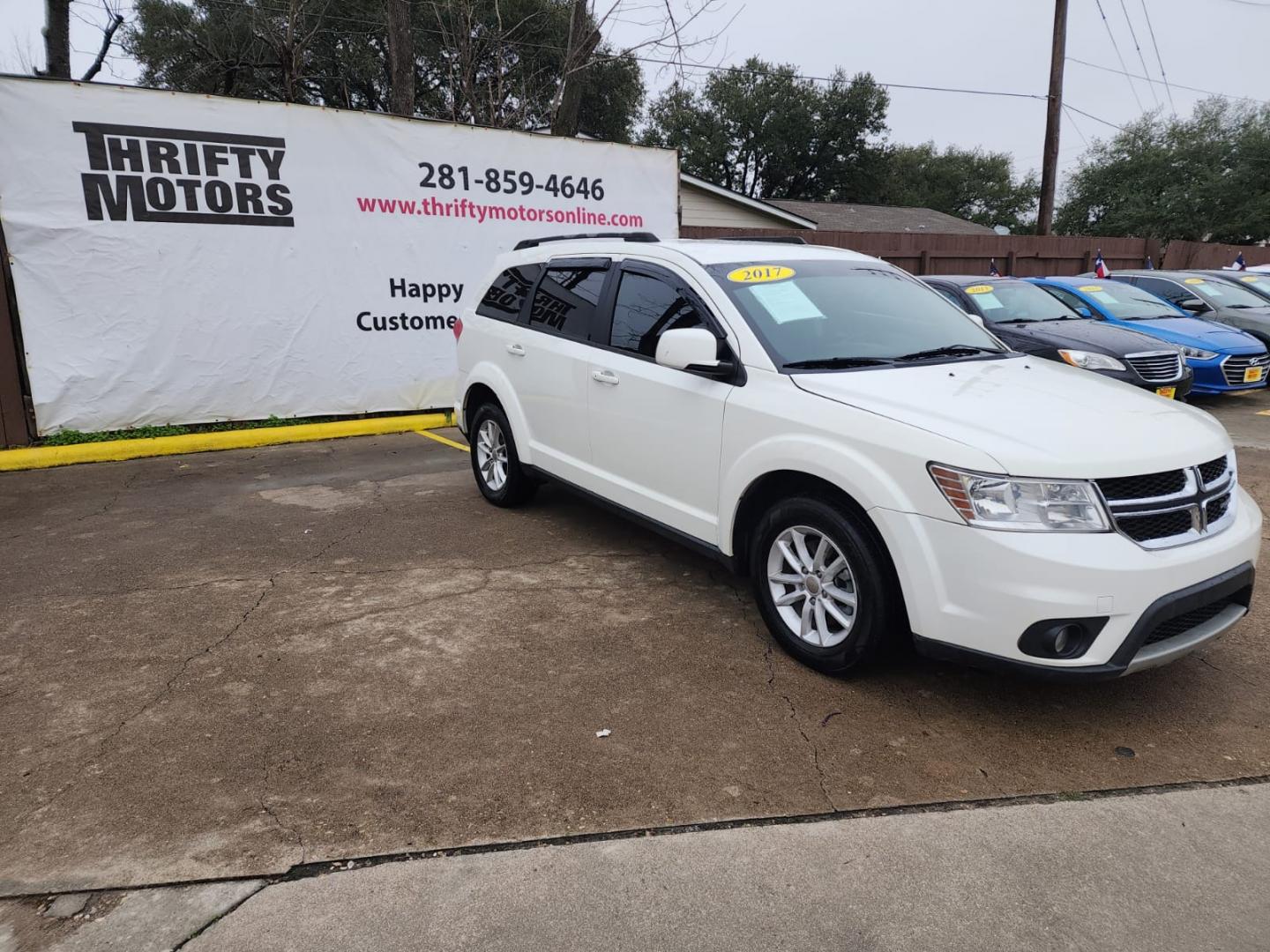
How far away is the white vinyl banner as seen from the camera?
25.5 ft

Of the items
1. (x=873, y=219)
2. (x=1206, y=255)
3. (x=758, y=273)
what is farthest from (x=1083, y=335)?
(x=873, y=219)

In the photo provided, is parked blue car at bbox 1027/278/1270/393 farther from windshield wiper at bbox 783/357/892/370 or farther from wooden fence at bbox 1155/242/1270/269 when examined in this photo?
wooden fence at bbox 1155/242/1270/269

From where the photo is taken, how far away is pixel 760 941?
7.55 feet

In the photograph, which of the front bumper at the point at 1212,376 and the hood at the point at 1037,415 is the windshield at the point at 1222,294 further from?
the hood at the point at 1037,415

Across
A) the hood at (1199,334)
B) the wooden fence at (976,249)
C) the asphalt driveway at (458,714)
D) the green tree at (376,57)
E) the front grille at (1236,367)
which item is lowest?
the asphalt driveway at (458,714)

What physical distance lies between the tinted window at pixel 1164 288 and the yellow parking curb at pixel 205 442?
10.5 metres

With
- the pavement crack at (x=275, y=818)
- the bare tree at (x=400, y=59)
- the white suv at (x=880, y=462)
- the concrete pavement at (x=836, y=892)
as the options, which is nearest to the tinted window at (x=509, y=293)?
the white suv at (x=880, y=462)

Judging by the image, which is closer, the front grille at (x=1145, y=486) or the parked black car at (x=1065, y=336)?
the front grille at (x=1145, y=486)

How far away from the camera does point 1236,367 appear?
10234 millimetres

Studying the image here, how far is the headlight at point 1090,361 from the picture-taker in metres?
8.47

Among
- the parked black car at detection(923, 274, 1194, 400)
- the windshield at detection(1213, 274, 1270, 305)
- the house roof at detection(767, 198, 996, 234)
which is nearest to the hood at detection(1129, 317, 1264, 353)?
the parked black car at detection(923, 274, 1194, 400)

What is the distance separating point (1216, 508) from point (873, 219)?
104 ft

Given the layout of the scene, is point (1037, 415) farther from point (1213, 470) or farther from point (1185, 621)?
point (1185, 621)

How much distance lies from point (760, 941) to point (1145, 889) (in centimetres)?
115
